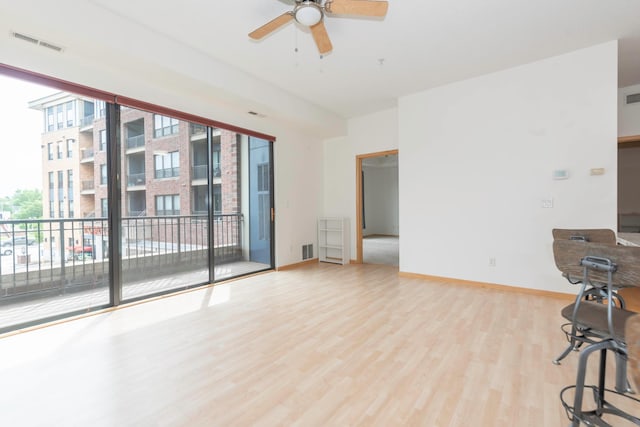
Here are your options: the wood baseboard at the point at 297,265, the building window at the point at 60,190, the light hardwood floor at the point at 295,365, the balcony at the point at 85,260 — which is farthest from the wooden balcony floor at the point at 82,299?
the building window at the point at 60,190

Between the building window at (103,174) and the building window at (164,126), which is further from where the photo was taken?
the building window at (164,126)

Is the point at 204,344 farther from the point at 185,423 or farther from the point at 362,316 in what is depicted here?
the point at 362,316

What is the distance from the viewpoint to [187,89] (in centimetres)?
365

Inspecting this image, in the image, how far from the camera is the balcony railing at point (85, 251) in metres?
3.20

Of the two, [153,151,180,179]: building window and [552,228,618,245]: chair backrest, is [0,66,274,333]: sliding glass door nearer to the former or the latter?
[153,151,180,179]: building window

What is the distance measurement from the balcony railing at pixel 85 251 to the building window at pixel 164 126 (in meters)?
1.30

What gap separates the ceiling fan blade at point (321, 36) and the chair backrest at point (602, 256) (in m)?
2.37

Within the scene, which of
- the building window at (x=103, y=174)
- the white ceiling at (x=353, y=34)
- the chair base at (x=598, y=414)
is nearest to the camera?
the chair base at (x=598, y=414)

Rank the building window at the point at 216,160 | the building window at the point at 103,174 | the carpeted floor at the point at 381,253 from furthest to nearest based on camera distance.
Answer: the carpeted floor at the point at 381,253
the building window at the point at 216,160
the building window at the point at 103,174

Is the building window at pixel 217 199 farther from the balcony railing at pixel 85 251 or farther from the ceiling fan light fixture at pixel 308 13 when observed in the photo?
the ceiling fan light fixture at pixel 308 13

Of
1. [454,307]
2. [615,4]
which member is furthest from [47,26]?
[615,4]

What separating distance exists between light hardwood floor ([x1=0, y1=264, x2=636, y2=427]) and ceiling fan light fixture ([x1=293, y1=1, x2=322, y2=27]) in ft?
8.84

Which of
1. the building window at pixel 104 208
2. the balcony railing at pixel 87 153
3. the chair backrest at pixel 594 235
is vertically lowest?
the chair backrest at pixel 594 235

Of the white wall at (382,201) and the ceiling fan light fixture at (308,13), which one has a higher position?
the ceiling fan light fixture at (308,13)
